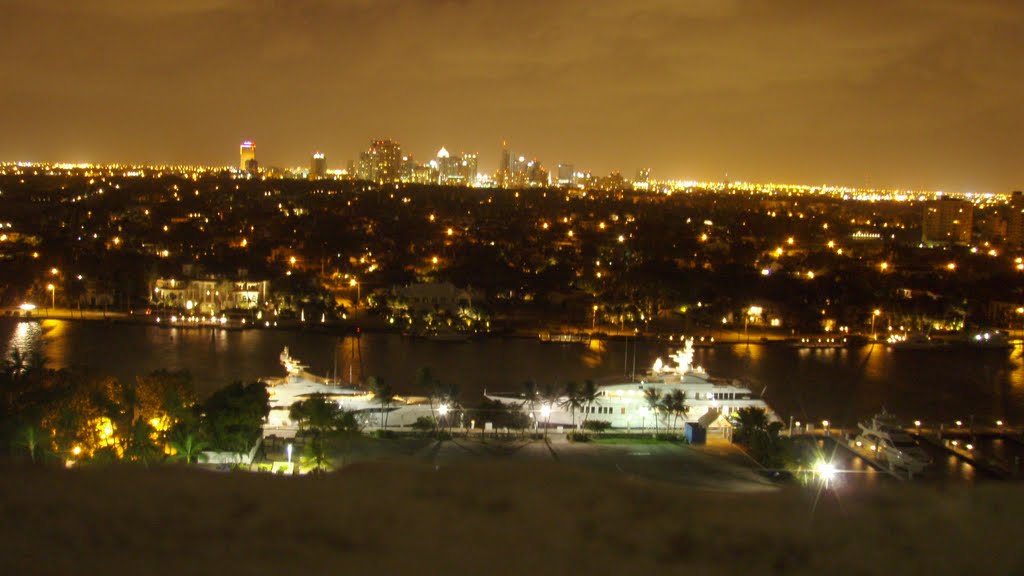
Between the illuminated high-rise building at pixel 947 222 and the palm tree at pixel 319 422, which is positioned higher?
the illuminated high-rise building at pixel 947 222

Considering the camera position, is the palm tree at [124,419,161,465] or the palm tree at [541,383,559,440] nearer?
the palm tree at [124,419,161,465]

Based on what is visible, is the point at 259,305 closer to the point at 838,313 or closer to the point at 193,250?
the point at 193,250

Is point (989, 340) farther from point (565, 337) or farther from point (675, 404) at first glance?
point (675, 404)

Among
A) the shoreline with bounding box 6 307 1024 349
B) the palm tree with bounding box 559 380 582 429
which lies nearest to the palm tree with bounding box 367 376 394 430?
the palm tree with bounding box 559 380 582 429

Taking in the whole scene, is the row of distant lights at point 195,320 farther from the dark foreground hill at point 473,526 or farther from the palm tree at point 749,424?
the dark foreground hill at point 473,526

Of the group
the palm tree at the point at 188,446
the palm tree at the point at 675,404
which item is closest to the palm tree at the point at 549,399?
the palm tree at the point at 675,404

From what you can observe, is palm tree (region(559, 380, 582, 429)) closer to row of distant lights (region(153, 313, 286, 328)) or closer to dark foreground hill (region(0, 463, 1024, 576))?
dark foreground hill (region(0, 463, 1024, 576))

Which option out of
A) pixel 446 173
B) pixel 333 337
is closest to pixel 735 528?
pixel 333 337
